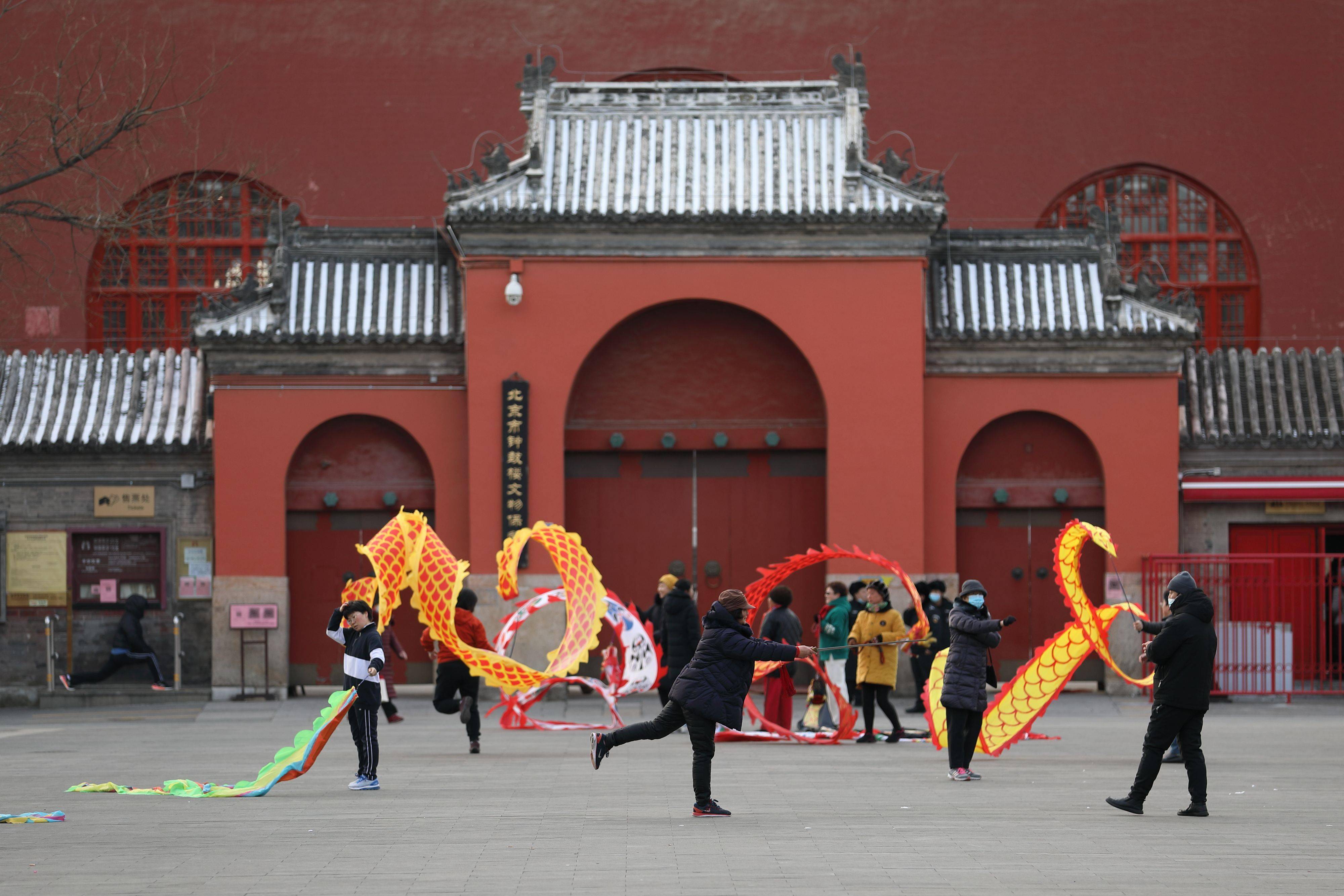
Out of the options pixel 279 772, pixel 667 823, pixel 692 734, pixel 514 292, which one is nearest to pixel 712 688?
pixel 692 734

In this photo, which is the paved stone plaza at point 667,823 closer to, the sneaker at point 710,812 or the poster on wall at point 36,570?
the sneaker at point 710,812

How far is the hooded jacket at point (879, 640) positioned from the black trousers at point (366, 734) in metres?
5.30

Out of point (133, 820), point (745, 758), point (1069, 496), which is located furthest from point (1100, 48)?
point (133, 820)

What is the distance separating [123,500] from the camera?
822 inches

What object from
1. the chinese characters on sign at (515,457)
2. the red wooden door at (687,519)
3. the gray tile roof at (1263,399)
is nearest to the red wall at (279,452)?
the chinese characters on sign at (515,457)

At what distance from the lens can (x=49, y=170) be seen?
50.8 ft

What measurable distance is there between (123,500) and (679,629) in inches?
325

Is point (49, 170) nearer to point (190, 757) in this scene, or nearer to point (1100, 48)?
point (190, 757)

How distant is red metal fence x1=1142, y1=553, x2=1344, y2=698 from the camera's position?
1973 cm

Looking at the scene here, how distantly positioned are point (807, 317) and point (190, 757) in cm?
925

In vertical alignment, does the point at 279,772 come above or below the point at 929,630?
below

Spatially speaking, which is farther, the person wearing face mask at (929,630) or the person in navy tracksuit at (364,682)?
the person wearing face mask at (929,630)

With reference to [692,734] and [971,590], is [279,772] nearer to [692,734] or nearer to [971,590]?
[692,734]

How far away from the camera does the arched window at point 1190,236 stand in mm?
26891
